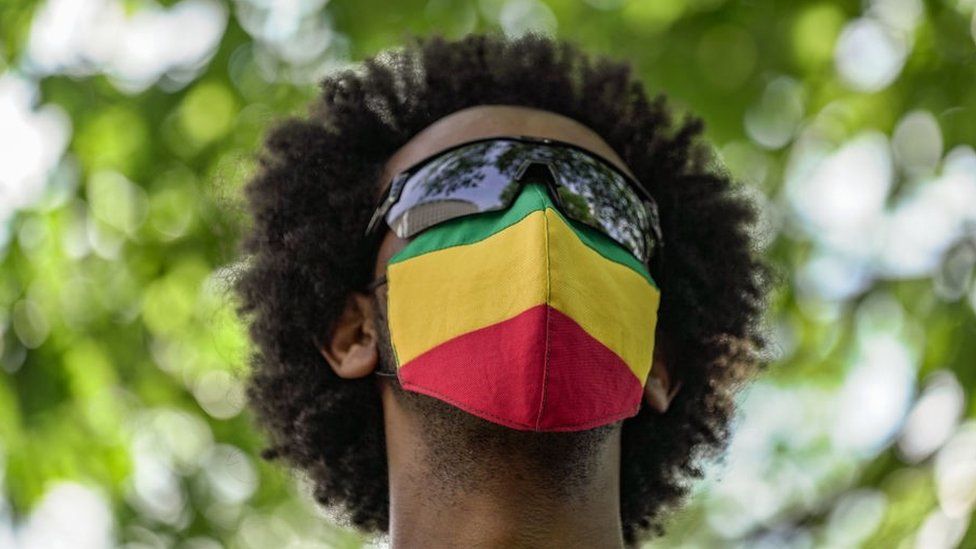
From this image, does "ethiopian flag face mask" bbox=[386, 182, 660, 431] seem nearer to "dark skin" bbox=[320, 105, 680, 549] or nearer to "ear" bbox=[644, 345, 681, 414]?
"dark skin" bbox=[320, 105, 680, 549]

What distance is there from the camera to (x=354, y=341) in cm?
327

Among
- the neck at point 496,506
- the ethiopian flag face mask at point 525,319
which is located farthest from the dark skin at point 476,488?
the ethiopian flag face mask at point 525,319

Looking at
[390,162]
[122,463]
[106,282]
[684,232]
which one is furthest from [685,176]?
[122,463]

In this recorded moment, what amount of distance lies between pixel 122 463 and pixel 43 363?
2.14 feet

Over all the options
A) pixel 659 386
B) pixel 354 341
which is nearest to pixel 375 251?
pixel 354 341

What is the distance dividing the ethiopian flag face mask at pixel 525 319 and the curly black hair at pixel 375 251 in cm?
38

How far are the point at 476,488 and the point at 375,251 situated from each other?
0.67m

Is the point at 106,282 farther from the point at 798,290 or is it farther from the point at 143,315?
the point at 798,290

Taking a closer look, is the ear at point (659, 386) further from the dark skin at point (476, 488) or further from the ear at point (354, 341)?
the ear at point (354, 341)

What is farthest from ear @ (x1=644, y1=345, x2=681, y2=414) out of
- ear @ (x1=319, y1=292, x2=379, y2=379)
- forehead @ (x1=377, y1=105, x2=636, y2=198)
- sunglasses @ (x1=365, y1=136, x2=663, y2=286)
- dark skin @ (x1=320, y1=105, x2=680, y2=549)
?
ear @ (x1=319, y1=292, x2=379, y2=379)

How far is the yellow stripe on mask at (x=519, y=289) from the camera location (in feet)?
8.77

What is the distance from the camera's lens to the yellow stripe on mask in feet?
8.77

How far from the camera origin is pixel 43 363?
5.47 metres

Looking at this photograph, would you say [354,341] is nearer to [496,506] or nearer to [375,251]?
[375,251]
